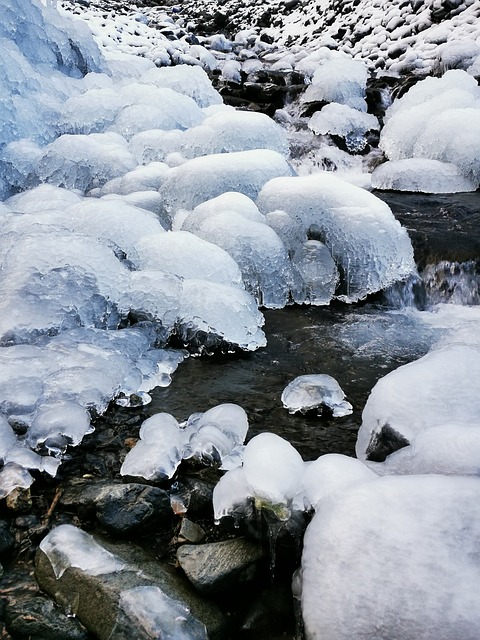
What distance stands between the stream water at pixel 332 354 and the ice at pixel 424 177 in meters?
1.20

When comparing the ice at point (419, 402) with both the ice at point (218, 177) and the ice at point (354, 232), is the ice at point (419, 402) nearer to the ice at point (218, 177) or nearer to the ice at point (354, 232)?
the ice at point (354, 232)

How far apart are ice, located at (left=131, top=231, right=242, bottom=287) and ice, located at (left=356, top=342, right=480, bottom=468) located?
5.33 feet

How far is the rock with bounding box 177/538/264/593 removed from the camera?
5.75 ft

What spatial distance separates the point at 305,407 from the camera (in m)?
2.79

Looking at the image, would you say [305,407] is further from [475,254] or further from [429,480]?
[475,254]

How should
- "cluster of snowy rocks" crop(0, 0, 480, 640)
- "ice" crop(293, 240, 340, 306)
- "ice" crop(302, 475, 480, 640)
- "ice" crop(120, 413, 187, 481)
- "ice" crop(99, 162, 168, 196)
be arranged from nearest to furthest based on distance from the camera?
"ice" crop(302, 475, 480, 640) < "cluster of snowy rocks" crop(0, 0, 480, 640) < "ice" crop(120, 413, 187, 481) < "ice" crop(293, 240, 340, 306) < "ice" crop(99, 162, 168, 196)

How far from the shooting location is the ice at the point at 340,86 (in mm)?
8562

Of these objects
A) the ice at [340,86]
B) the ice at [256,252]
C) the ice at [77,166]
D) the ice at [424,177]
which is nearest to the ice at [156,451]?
the ice at [256,252]

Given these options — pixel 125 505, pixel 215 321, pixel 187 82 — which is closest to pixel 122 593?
pixel 125 505

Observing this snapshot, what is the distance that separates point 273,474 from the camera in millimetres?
Answer: 1900

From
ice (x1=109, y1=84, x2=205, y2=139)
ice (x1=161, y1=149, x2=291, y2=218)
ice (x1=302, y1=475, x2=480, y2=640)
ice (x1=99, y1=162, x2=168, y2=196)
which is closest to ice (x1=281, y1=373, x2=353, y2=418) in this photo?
ice (x1=302, y1=475, x2=480, y2=640)

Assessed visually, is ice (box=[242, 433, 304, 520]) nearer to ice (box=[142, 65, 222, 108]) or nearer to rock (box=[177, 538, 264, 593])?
rock (box=[177, 538, 264, 593])

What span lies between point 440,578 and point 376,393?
3.24 ft

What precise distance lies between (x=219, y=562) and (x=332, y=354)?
178cm
